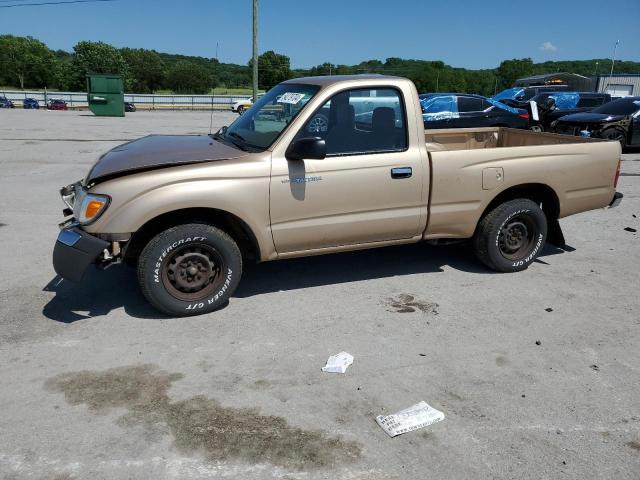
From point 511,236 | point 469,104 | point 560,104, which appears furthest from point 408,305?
point 560,104

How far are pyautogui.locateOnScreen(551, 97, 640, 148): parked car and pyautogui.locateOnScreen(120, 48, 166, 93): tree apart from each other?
9317cm

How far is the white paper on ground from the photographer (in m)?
3.74

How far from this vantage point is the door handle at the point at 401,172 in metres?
4.80

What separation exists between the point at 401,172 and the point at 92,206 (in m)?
2.54

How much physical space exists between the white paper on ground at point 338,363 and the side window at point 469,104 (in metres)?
12.4

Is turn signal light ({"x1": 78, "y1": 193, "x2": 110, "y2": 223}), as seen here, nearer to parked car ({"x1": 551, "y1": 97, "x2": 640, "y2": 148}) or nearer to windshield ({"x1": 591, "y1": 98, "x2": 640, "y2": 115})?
parked car ({"x1": 551, "y1": 97, "x2": 640, "y2": 148})

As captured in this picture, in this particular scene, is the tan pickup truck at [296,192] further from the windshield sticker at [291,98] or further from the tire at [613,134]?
the tire at [613,134]

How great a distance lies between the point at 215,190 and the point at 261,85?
81584 mm

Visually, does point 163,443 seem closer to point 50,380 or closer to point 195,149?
point 50,380

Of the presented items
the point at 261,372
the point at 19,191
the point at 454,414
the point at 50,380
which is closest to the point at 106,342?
the point at 50,380

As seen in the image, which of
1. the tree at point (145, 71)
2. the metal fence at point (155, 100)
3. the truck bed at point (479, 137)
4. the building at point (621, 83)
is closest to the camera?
the truck bed at point (479, 137)

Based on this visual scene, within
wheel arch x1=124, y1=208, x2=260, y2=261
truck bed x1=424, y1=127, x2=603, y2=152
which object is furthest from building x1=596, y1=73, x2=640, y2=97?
wheel arch x1=124, y1=208, x2=260, y2=261

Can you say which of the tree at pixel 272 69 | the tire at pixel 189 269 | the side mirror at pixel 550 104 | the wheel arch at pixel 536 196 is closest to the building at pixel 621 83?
the side mirror at pixel 550 104

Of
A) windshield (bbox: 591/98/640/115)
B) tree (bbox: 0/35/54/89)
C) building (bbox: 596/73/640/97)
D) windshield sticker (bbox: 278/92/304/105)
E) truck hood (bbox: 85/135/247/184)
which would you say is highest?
tree (bbox: 0/35/54/89)
